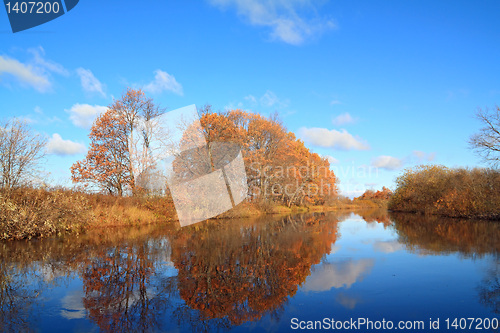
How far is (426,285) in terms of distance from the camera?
571 centimetres

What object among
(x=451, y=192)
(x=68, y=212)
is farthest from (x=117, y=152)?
(x=451, y=192)

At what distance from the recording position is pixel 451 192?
2652cm

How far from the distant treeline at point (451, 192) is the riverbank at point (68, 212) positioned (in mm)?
23428

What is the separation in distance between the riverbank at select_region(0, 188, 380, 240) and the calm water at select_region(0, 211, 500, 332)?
2563mm

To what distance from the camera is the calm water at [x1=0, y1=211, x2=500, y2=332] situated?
4.17m

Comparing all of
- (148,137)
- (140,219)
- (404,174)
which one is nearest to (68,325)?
(140,219)

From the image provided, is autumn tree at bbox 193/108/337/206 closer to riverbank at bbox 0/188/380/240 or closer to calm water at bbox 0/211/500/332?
riverbank at bbox 0/188/380/240

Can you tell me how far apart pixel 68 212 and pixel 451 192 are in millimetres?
29731

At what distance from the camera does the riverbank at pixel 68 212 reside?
11805 mm

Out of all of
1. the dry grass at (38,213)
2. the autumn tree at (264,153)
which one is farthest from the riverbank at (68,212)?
the autumn tree at (264,153)

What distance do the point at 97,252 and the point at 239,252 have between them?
452cm

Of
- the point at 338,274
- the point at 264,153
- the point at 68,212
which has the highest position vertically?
the point at 264,153

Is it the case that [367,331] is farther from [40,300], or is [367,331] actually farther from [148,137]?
[148,137]

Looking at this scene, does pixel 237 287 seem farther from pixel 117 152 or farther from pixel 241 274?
pixel 117 152
